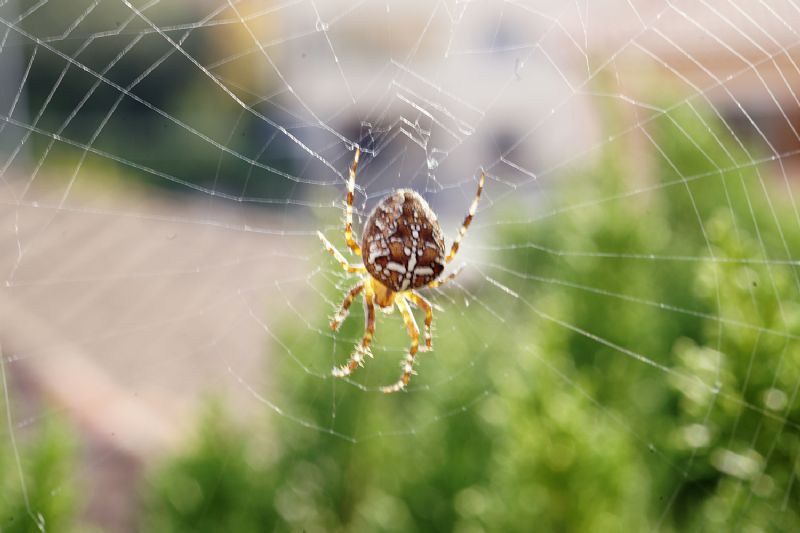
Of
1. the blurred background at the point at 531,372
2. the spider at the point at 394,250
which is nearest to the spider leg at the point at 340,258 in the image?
the spider at the point at 394,250

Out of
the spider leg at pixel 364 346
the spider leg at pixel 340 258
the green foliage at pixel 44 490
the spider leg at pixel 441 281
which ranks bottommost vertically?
the green foliage at pixel 44 490

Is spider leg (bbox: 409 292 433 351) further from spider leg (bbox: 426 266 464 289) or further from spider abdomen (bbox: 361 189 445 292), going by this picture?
spider abdomen (bbox: 361 189 445 292)

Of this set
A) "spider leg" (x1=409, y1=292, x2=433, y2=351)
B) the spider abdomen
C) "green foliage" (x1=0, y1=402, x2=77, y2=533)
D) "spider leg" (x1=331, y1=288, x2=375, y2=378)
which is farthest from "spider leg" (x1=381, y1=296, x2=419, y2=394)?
"green foliage" (x1=0, y1=402, x2=77, y2=533)

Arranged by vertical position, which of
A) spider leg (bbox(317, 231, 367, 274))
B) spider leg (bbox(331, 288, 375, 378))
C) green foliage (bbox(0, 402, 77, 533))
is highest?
spider leg (bbox(317, 231, 367, 274))

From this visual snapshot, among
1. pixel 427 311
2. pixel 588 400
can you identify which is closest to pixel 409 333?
pixel 427 311

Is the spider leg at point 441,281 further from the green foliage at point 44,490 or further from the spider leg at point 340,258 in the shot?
the green foliage at point 44,490

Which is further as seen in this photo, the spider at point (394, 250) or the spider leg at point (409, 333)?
the spider leg at point (409, 333)

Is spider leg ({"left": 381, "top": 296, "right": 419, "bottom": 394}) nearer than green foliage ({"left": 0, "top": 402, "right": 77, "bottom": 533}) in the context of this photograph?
No
